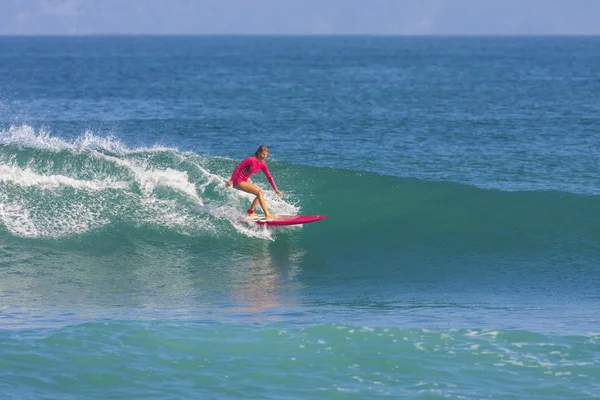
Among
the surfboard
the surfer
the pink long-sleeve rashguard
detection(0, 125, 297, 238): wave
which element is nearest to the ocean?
detection(0, 125, 297, 238): wave

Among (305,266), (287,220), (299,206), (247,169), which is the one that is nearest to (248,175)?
(247,169)

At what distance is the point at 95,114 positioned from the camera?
38844 millimetres

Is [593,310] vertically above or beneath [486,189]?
beneath

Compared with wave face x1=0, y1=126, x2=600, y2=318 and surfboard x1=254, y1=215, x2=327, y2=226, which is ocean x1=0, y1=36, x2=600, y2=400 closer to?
wave face x1=0, y1=126, x2=600, y2=318

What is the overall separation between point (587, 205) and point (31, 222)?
13.1 m

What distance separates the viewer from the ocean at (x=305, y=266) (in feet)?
36.9

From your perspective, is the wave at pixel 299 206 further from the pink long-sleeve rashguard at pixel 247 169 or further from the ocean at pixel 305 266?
the pink long-sleeve rashguard at pixel 247 169

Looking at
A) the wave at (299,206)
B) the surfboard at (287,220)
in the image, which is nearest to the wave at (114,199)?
the wave at (299,206)

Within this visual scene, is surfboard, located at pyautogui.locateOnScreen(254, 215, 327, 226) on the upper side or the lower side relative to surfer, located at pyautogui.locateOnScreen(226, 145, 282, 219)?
lower

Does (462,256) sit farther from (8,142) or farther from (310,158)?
(8,142)

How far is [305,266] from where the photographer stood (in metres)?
16.8

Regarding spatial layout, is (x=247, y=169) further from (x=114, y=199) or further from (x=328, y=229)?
(x=114, y=199)

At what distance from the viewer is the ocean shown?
11.2 meters

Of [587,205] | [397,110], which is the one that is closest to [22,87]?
[397,110]
